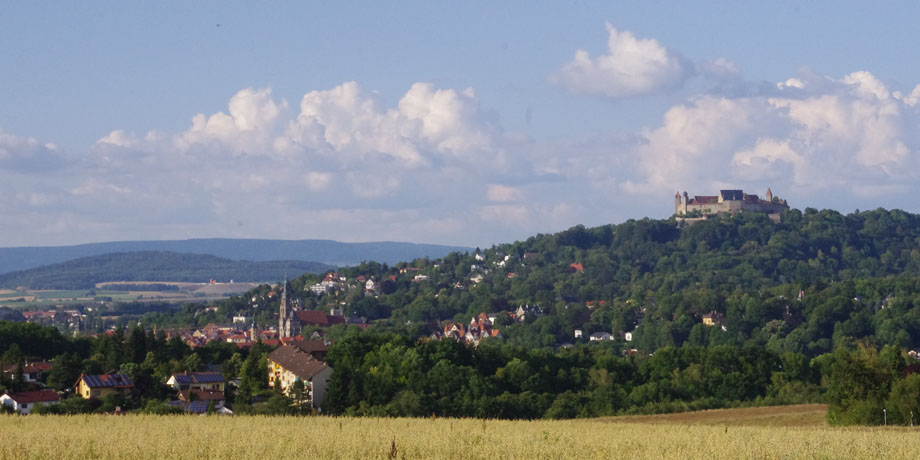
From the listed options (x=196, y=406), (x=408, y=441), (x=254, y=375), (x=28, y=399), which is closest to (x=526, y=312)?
(x=254, y=375)

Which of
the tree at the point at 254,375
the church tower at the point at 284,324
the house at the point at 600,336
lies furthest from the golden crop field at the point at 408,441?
the church tower at the point at 284,324

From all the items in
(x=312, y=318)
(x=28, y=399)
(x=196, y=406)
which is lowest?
(x=312, y=318)

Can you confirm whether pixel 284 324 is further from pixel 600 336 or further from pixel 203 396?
pixel 203 396

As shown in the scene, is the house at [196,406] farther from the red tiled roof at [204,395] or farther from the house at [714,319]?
the house at [714,319]

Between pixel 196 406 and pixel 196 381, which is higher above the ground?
pixel 196 406

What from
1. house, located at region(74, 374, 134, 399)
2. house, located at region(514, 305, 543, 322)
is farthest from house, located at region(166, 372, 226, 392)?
house, located at region(514, 305, 543, 322)

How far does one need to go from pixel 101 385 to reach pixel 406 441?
3183 centimetres

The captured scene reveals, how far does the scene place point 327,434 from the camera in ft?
84.7

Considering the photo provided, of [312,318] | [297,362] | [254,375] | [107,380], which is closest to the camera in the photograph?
[107,380]

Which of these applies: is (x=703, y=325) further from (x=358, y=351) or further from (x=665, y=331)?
(x=358, y=351)

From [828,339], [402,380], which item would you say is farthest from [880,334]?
[402,380]

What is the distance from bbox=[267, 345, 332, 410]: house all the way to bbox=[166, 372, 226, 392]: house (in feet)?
10.3

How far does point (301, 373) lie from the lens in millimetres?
60500

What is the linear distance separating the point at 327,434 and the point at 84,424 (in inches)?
299
